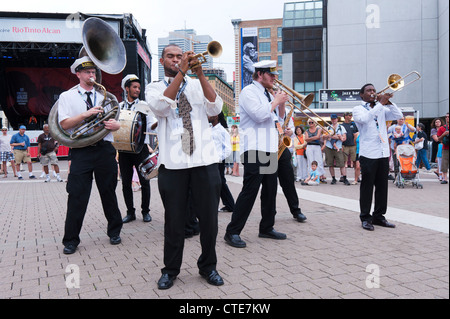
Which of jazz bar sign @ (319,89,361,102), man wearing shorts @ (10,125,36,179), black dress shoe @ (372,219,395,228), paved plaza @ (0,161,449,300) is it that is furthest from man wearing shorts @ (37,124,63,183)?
jazz bar sign @ (319,89,361,102)

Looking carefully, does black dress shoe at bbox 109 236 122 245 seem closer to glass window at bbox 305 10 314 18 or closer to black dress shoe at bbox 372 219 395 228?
black dress shoe at bbox 372 219 395 228

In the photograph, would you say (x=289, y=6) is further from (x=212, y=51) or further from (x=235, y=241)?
(x=212, y=51)

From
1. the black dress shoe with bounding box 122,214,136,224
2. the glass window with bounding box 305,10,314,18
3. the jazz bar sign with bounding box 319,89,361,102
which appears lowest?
the black dress shoe with bounding box 122,214,136,224

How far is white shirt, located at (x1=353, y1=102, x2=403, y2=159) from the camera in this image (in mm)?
5582

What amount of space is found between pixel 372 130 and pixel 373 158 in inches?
16.2

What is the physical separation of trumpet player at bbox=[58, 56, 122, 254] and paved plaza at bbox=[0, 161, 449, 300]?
1.14 feet

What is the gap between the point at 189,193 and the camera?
3.66 m

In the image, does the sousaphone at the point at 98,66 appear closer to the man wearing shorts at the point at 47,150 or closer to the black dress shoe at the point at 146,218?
the black dress shoe at the point at 146,218

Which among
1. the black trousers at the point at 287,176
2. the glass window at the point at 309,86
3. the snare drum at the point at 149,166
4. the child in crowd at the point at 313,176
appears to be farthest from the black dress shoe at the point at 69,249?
the glass window at the point at 309,86

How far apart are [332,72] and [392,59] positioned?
4.32 m

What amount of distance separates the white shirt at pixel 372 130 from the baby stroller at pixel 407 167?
5042 mm

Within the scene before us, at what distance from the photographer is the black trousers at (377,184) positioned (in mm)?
5594

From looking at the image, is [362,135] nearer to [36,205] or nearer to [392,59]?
[36,205]
